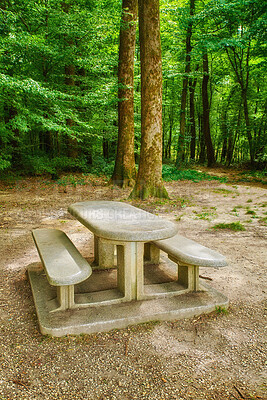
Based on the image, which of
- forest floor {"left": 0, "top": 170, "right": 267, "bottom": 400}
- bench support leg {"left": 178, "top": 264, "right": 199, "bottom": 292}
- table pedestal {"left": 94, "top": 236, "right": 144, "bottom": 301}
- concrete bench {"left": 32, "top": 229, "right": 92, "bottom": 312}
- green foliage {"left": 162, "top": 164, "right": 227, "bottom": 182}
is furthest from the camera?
green foliage {"left": 162, "top": 164, "right": 227, "bottom": 182}

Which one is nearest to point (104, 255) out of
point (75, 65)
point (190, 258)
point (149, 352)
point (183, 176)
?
point (190, 258)

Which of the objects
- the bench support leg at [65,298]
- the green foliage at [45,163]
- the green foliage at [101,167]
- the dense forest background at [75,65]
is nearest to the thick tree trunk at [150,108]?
the dense forest background at [75,65]

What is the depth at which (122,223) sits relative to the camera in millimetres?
2914

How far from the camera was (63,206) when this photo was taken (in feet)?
26.6

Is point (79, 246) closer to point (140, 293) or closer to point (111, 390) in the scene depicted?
point (140, 293)

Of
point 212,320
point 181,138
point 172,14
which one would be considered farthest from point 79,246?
point 172,14

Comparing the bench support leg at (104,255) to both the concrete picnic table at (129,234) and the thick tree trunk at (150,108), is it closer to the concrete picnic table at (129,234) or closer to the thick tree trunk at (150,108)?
the concrete picnic table at (129,234)

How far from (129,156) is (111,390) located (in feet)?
29.6

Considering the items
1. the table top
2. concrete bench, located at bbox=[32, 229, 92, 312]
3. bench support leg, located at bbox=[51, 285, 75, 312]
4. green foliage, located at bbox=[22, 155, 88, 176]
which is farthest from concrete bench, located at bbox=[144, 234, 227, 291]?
green foliage, located at bbox=[22, 155, 88, 176]

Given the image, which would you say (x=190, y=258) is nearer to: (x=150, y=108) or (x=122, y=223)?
(x=122, y=223)

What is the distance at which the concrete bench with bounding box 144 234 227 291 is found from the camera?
2723 millimetres

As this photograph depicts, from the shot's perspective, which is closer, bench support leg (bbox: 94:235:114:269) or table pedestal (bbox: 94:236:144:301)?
table pedestal (bbox: 94:236:144:301)

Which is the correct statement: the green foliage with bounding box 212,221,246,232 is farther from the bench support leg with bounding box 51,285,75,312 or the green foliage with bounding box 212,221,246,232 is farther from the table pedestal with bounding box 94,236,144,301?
the bench support leg with bounding box 51,285,75,312

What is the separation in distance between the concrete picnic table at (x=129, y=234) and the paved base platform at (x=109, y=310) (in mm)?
167
